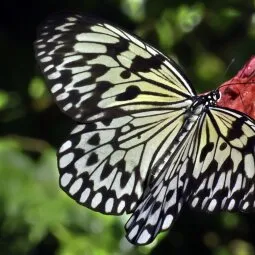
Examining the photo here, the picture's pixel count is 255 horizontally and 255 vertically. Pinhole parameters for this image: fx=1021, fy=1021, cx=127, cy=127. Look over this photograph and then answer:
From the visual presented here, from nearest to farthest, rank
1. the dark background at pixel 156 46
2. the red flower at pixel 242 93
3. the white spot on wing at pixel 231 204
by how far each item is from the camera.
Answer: the white spot on wing at pixel 231 204 → the red flower at pixel 242 93 → the dark background at pixel 156 46

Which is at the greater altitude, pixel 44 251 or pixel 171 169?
pixel 171 169

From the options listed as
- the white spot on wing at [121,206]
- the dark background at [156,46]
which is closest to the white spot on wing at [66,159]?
the white spot on wing at [121,206]

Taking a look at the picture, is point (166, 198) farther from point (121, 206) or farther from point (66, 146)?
point (66, 146)

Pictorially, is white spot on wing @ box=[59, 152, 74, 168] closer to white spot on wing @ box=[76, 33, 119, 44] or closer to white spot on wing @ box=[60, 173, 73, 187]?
white spot on wing @ box=[60, 173, 73, 187]

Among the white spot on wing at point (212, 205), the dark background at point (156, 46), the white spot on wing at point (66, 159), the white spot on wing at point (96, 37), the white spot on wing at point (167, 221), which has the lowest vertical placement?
the dark background at point (156, 46)

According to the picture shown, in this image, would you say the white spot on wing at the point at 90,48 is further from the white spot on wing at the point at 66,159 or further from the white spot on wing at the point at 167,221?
the white spot on wing at the point at 167,221

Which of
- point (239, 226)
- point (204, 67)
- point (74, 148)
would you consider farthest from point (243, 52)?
point (74, 148)

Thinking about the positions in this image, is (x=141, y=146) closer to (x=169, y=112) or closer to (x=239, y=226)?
(x=169, y=112)
